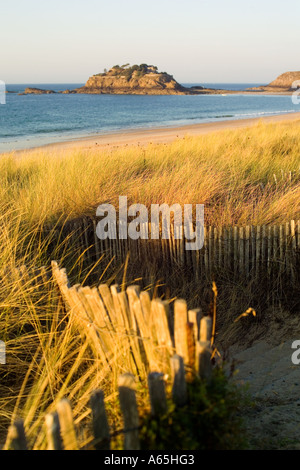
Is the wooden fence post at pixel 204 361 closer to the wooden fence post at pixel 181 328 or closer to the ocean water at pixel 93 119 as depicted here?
the wooden fence post at pixel 181 328

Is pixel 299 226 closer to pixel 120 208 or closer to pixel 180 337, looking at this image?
pixel 120 208

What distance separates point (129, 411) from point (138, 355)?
631mm

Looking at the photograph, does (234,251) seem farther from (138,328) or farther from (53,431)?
(53,431)

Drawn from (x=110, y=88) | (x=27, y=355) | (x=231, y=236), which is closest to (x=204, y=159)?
(x=231, y=236)

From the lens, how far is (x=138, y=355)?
260 centimetres

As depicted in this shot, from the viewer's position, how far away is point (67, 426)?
1897mm

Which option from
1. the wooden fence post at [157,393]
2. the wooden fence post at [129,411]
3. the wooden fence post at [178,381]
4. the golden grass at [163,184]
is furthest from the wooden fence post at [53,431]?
the golden grass at [163,184]

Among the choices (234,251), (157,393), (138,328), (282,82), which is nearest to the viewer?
(157,393)

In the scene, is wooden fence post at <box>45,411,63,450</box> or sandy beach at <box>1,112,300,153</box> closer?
wooden fence post at <box>45,411,63,450</box>

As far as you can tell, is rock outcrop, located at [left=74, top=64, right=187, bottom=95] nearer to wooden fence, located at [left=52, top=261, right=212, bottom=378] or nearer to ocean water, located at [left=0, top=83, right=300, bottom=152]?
ocean water, located at [left=0, top=83, right=300, bottom=152]

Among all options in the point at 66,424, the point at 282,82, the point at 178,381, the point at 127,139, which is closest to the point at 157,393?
the point at 178,381

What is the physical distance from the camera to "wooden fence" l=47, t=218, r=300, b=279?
16.6ft

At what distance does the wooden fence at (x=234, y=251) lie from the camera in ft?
16.6

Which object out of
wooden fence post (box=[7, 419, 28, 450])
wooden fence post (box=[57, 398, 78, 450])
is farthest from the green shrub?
wooden fence post (box=[7, 419, 28, 450])
